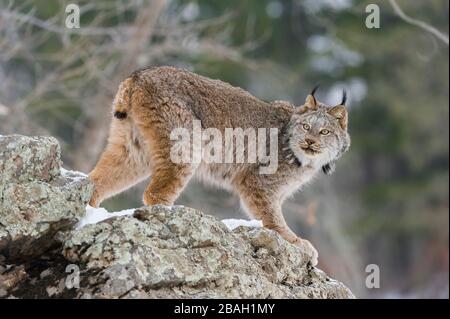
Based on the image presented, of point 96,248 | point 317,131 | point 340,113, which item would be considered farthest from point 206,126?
point 96,248

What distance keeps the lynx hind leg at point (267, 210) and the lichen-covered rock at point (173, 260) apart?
3.91 ft

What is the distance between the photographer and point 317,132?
7543mm

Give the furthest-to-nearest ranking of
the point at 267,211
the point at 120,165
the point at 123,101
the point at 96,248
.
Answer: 1. the point at 267,211
2. the point at 120,165
3. the point at 123,101
4. the point at 96,248

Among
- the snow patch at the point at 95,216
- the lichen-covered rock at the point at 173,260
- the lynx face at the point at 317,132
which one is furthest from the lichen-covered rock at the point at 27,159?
the lynx face at the point at 317,132

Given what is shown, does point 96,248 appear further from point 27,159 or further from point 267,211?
point 267,211

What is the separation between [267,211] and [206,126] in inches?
36.8

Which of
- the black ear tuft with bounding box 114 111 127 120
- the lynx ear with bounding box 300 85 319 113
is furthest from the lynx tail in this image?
the lynx ear with bounding box 300 85 319 113

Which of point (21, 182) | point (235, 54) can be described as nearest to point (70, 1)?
point (235, 54)

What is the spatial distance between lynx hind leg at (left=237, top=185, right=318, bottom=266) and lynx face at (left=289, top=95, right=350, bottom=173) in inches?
20.0

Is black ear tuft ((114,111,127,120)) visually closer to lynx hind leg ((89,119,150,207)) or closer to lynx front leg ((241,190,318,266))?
lynx hind leg ((89,119,150,207))

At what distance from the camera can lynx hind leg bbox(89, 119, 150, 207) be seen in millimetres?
7082

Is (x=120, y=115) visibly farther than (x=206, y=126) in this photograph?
No

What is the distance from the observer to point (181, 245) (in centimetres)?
548
